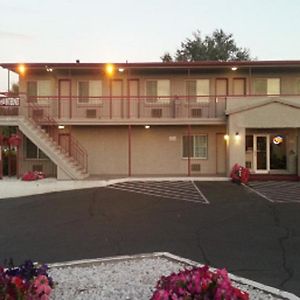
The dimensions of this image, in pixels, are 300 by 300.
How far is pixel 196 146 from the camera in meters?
23.6

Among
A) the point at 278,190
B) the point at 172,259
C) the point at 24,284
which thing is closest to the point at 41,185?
the point at 278,190

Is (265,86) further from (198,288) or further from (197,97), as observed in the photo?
(198,288)

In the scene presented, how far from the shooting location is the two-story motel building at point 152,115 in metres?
22.2

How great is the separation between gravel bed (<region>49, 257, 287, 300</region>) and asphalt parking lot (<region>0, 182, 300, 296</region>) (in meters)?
0.79

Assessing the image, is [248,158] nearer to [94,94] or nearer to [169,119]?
[169,119]

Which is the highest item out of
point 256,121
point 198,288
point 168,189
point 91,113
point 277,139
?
point 91,113

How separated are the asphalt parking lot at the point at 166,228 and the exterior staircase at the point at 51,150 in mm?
2604

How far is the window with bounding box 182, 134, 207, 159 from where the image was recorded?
926 inches

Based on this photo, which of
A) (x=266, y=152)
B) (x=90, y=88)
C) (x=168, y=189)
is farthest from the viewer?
(x=90, y=88)

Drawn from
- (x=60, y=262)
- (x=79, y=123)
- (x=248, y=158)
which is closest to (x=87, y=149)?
(x=79, y=123)

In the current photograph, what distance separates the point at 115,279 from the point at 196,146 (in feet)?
58.0

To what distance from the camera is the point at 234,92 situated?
23719 mm

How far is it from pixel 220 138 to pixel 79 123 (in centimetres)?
793

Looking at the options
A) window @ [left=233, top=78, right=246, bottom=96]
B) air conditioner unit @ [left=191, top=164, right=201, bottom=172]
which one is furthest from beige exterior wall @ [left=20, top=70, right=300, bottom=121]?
air conditioner unit @ [left=191, top=164, right=201, bottom=172]
